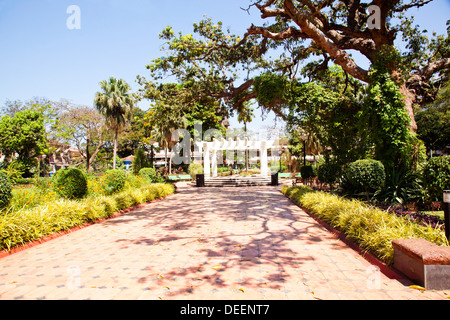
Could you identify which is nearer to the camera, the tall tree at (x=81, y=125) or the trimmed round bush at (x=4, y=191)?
the trimmed round bush at (x=4, y=191)

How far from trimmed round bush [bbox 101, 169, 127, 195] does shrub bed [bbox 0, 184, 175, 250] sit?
183 cm

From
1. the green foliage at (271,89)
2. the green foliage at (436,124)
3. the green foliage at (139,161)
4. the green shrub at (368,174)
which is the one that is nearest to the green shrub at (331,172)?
the green shrub at (368,174)

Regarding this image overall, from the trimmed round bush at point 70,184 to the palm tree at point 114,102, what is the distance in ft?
56.2

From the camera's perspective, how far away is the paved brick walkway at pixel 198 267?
10.5ft

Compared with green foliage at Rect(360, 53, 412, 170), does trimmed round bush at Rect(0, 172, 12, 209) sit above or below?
below

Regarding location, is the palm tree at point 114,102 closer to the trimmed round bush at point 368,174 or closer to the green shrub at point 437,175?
the trimmed round bush at point 368,174

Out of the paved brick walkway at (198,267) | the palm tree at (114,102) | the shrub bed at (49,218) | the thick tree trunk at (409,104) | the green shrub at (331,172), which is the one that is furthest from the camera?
the palm tree at (114,102)

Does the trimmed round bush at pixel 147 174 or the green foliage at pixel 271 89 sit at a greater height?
the green foliage at pixel 271 89

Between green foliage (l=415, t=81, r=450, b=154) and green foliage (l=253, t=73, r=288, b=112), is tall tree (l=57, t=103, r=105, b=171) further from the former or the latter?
green foliage (l=415, t=81, r=450, b=154)

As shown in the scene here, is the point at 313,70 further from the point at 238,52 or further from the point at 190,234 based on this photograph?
the point at 190,234

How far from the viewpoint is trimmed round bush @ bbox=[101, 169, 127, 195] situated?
11209 millimetres

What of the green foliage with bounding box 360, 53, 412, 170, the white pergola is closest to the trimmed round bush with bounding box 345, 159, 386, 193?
the green foliage with bounding box 360, 53, 412, 170

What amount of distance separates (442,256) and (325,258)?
1.64m
